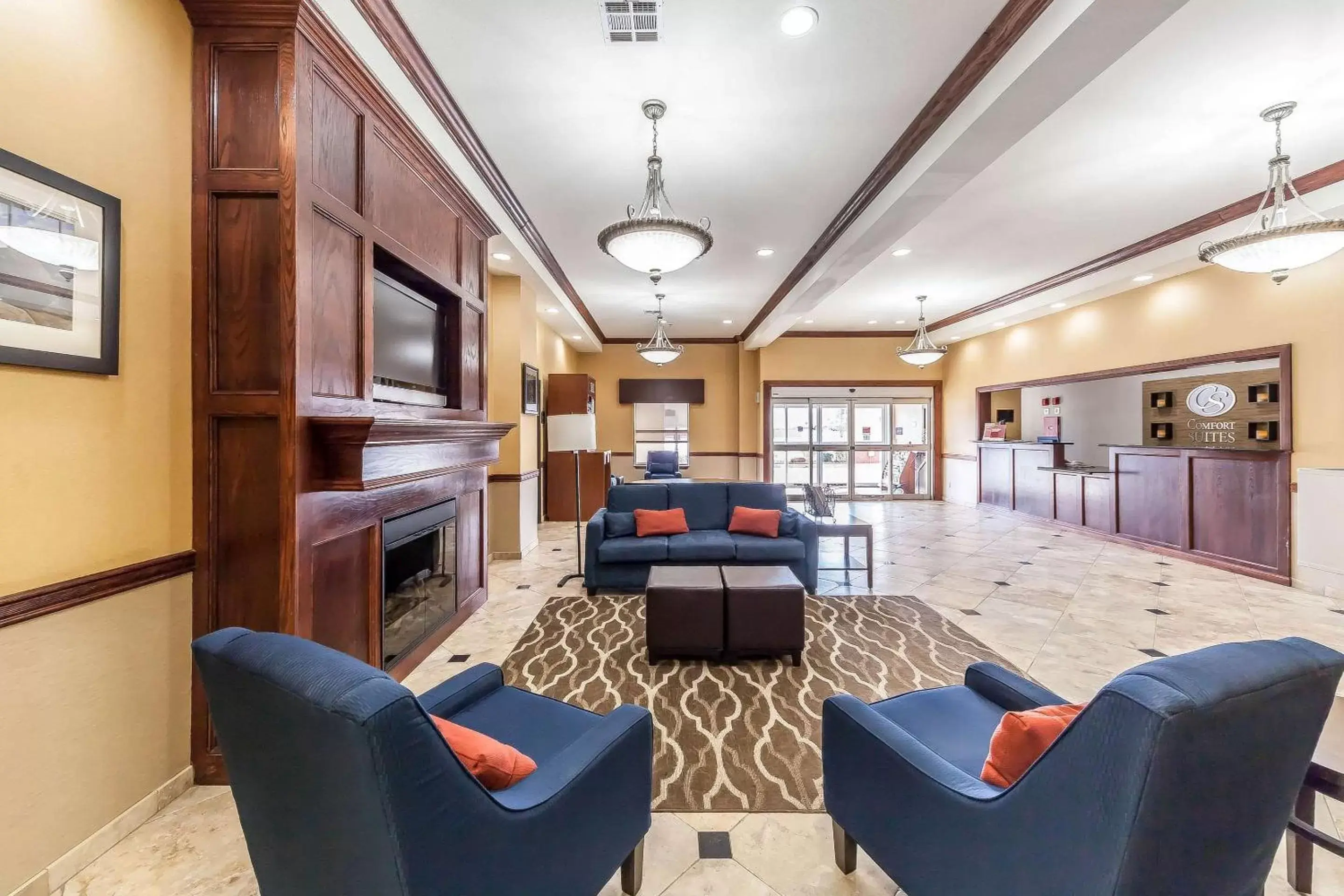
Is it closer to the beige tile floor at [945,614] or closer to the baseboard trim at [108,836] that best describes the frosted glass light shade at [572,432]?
the beige tile floor at [945,614]

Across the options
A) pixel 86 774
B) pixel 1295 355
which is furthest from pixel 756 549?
pixel 1295 355

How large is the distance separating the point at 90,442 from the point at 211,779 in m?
1.33

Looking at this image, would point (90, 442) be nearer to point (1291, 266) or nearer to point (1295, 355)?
point (1291, 266)

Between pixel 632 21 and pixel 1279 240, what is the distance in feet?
12.7

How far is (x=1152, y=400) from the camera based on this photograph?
Result: 621cm

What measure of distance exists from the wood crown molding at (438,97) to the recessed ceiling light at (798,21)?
5.52 ft

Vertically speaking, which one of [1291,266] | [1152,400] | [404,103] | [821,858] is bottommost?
[821,858]

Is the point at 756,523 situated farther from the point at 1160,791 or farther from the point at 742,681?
the point at 1160,791

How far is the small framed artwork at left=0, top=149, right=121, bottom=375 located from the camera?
1419mm

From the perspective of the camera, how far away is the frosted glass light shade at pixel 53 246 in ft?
4.69

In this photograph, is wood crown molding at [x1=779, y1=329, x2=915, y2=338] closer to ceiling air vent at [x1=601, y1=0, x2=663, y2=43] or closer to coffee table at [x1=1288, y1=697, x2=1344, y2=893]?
ceiling air vent at [x1=601, y1=0, x2=663, y2=43]

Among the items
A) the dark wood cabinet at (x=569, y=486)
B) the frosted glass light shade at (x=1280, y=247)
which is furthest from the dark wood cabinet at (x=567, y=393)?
the frosted glass light shade at (x=1280, y=247)

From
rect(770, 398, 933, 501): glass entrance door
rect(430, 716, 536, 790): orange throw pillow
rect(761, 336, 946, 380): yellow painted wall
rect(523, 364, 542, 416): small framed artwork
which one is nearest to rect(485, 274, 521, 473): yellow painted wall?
rect(523, 364, 542, 416): small framed artwork

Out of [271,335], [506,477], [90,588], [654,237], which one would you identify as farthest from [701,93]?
[506,477]
